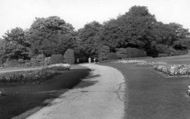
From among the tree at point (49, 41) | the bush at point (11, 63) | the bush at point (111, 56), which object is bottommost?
the bush at point (11, 63)

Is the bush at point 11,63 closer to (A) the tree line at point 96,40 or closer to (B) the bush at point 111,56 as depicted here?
(A) the tree line at point 96,40

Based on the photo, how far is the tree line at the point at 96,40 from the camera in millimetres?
50625

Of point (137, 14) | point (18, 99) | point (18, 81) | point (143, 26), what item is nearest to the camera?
point (18, 99)

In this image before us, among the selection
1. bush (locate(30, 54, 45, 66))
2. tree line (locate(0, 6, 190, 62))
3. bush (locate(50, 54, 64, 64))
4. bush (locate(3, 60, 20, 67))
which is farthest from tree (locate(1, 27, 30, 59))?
bush (locate(50, 54, 64, 64))

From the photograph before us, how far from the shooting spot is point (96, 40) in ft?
191

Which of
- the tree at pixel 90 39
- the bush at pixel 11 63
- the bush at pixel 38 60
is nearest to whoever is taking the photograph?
the bush at pixel 38 60

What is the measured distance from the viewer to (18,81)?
63.1 ft

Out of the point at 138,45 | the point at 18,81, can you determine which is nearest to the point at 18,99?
the point at 18,81

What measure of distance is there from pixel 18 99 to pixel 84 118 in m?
4.47

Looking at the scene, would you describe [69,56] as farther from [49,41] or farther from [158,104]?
[158,104]

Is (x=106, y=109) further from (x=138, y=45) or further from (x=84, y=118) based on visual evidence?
(x=138, y=45)

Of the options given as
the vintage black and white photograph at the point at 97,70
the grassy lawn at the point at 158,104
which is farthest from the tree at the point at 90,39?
the grassy lawn at the point at 158,104

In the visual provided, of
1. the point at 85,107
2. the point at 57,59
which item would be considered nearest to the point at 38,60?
the point at 57,59

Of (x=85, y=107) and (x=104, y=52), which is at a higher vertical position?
(x=104, y=52)
